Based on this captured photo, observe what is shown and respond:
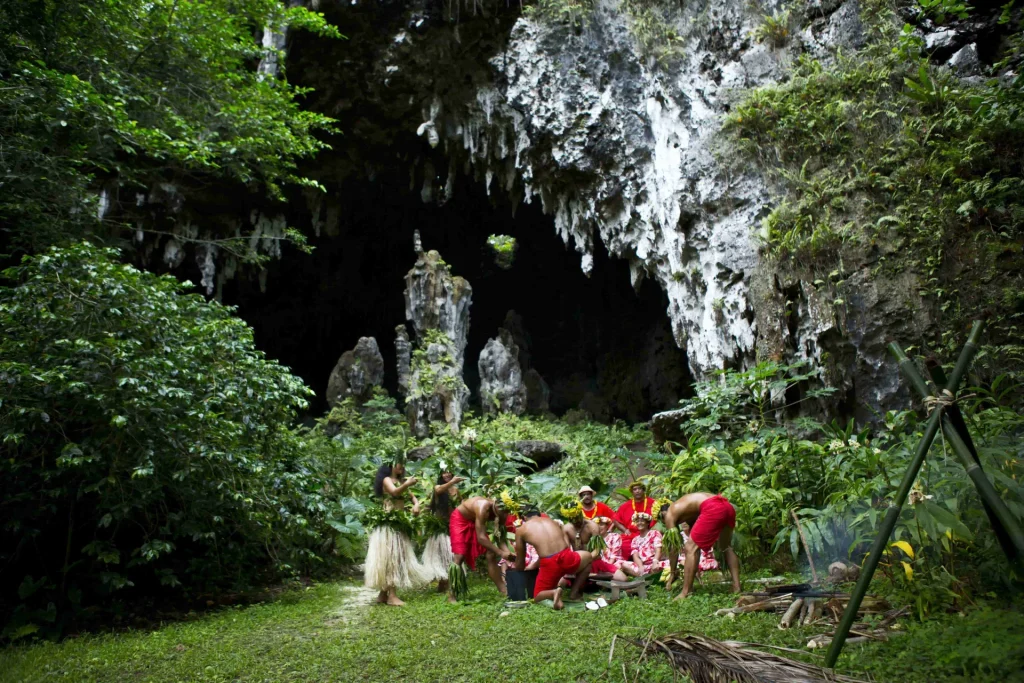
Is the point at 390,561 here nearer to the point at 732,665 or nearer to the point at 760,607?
the point at 760,607

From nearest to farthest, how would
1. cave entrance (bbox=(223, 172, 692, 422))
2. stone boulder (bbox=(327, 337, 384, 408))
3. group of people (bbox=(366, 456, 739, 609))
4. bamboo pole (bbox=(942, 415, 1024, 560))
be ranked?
bamboo pole (bbox=(942, 415, 1024, 560)) < group of people (bbox=(366, 456, 739, 609)) < stone boulder (bbox=(327, 337, 384, 408)) < cave entrance (bbox=(223, 172, 692, 422))

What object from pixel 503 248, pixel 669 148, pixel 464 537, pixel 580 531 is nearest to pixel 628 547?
pixel 580 531

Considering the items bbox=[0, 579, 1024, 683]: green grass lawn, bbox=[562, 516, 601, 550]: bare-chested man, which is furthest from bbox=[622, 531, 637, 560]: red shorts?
bbox=[0, 579, 1024, 683]: green grass lawn

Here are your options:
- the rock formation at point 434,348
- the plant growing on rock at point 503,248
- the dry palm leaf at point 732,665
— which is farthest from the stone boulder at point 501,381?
the dry palm leaf at point 732,665

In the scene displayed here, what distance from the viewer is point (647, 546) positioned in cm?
531

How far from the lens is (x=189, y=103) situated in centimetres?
1002

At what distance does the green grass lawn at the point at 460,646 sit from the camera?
246 cm

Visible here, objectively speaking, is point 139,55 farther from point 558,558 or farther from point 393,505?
point 558,558

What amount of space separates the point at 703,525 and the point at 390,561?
264 cm

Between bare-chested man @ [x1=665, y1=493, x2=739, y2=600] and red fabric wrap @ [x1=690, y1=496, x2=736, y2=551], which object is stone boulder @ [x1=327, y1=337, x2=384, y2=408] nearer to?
bare-chested man @ [x1=665, y1=493, x2=739, y2=600]

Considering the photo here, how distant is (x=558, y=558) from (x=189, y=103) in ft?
31.9

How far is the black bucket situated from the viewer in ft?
15.3

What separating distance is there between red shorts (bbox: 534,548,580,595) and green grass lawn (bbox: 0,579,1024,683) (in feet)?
0.67

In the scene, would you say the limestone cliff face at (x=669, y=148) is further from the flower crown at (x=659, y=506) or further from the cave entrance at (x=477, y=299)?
the cave entrance at (x=477, y=299)
